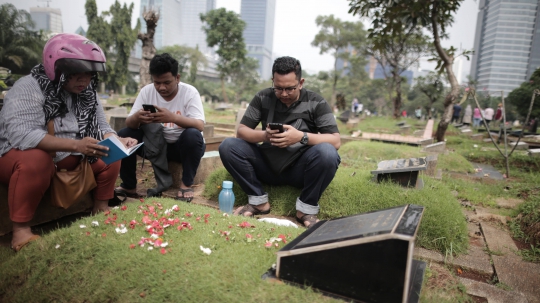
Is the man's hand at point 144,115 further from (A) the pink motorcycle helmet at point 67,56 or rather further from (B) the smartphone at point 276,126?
(B) the smartphone at point 276,126

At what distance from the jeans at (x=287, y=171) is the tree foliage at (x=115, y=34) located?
3632 cm

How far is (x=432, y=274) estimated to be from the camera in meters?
2.20

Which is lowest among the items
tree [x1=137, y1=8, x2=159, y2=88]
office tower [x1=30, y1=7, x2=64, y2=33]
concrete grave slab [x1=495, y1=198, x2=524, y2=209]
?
concrete grave slab [x1=495, y1=198, x2=524, y2=209]

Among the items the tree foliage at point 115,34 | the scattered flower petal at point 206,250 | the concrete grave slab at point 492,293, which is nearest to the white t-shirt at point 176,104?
the scattered flower petal at point 206,250

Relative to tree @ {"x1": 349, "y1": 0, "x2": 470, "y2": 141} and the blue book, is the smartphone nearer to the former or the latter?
the blue book

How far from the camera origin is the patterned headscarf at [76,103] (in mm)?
2354

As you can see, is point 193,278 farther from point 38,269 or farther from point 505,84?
point 505,84

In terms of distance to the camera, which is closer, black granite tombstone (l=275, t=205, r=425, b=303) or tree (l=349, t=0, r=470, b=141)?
black granite tombstone (l=275, t=205, r=425, b=303)

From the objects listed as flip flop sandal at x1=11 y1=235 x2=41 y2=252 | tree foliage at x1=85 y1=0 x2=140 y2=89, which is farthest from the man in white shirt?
tree foliage at x1=85 y1=0 x2=140 y2=89

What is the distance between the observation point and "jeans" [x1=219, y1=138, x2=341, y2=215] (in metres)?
2.77


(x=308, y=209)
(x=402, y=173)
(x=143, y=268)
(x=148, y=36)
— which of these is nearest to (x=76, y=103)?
(x=143, y=268)

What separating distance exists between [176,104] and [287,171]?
1385mm

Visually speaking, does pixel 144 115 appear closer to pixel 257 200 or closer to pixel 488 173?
pixel 257 200

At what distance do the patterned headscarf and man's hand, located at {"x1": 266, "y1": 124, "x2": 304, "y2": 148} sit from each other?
1362 millimetres
